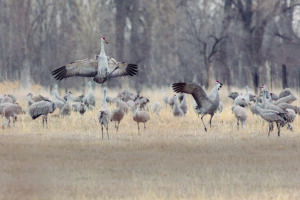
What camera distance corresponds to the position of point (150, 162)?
9.66 m

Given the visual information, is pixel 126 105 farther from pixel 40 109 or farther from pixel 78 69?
pixel 40 109

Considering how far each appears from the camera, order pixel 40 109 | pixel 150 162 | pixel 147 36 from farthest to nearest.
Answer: pixel 147 36 < pixel 40 109 < pixel 150 162

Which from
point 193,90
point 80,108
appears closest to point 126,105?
point 80,108

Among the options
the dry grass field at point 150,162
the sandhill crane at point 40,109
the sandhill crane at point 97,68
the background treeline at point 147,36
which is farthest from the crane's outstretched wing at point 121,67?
the background treeline at point 147,36

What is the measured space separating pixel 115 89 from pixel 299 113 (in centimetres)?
1748

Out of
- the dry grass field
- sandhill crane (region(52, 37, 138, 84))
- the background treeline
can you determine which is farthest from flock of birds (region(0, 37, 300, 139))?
the background treeline

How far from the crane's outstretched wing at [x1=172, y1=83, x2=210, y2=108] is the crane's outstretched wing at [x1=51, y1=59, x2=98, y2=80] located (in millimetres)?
2863

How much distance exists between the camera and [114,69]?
15453 millimetres

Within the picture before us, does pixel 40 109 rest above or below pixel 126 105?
below

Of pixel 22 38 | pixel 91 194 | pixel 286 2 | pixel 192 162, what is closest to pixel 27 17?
pixel 22 38

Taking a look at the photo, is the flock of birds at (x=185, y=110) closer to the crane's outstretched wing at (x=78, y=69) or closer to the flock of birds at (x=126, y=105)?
the flock of birds at (x=126, y=105)

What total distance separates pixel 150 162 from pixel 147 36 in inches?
928

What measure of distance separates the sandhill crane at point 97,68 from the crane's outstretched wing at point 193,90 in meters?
2.13

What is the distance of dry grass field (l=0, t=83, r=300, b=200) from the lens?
730 centimetres
